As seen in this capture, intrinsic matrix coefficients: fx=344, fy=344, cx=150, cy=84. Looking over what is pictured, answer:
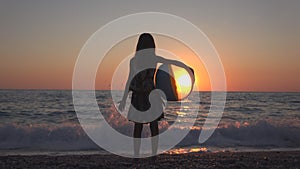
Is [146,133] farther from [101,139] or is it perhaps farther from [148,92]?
[148,92]

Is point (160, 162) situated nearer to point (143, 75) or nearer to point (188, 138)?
point (143, 75)

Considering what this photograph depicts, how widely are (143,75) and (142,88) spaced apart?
0.67 ft

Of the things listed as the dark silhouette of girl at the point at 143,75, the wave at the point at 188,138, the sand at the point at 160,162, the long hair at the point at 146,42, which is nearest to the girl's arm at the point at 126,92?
the dark silhouette of girl at the point at 143,75

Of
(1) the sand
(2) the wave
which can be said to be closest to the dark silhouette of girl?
(1) the sand

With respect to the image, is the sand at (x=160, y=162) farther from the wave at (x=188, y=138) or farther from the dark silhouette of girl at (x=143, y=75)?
the wave at (x=188, y=138)

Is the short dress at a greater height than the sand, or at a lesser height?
greater

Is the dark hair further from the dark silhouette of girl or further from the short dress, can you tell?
the short dress

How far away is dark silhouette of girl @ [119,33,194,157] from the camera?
17.2ft

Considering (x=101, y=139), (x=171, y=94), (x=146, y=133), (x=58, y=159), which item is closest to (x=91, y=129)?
(x=101, y=139)

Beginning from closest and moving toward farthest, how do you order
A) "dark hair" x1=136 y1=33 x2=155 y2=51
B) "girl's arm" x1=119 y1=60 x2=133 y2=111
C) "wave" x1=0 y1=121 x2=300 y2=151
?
"dark hair" x1=136 y1=33 x2=155 y2=51, "girl's arm" x1=119 y1=60 x2=133 y2=111, "wave" x1=0 y1=121 x2=300 y2=151

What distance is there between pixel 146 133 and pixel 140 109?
659 cm

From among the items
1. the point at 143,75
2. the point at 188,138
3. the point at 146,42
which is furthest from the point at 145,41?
the point at 188,138

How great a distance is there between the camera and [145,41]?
5215 millimetres

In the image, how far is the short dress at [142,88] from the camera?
5383mm
